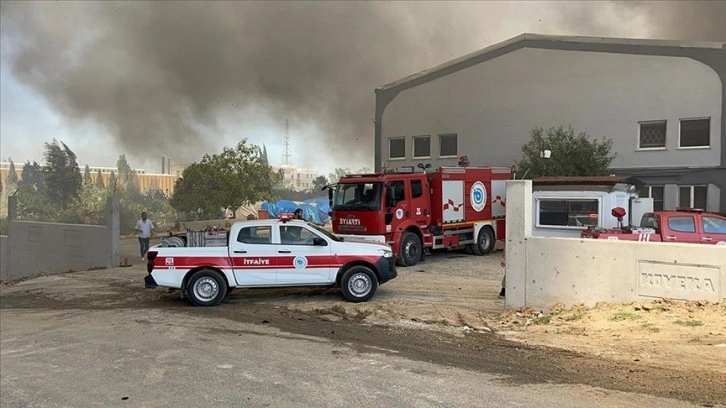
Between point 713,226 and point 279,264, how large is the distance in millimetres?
9568

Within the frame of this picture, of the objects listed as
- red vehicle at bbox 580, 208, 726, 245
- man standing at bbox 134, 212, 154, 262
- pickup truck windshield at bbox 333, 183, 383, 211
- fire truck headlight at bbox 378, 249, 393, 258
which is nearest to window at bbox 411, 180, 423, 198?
pickup truck windshield at bbox 333, 183, 383, 211

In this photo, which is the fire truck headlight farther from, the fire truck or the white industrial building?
the white industrial building

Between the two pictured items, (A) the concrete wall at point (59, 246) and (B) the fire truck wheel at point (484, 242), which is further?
(A) the concrete wall at point (59, 246)

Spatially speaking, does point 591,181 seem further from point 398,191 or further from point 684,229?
point 398,191

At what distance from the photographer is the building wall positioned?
21.3 metres

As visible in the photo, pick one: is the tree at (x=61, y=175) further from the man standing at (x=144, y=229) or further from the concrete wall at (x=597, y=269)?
the concrete wall at (x=597, y=269)

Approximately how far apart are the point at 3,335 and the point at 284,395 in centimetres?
563

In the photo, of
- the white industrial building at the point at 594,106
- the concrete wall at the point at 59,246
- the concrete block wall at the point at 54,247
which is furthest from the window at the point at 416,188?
the white industrial building at the point at 594,106

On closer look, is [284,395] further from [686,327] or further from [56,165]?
[56,165]

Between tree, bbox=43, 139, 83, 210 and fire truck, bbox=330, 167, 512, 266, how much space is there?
29.8m

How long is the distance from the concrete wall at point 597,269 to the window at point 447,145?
18944 millimetres

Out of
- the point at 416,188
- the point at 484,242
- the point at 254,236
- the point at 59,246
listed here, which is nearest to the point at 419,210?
the point at 416,188

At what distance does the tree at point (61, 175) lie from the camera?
39.2 metres

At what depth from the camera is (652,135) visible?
22.2m
